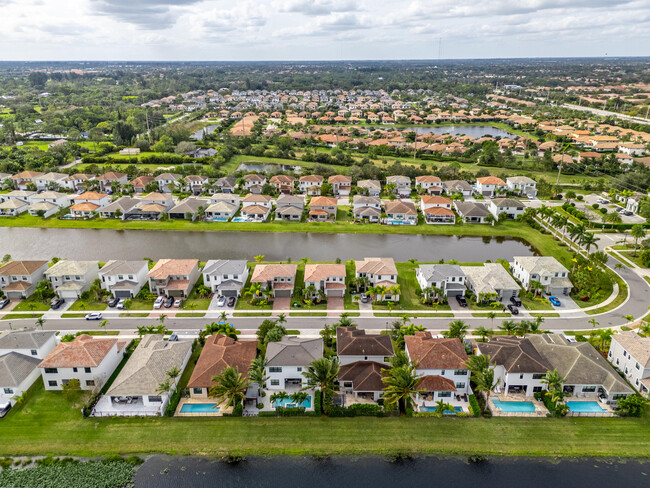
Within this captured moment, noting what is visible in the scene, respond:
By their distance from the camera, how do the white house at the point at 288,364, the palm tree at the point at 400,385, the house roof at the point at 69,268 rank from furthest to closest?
the house roof at the point at 69,268 → the white house at the point at 288,364 → the palm tree at the point at 400,385

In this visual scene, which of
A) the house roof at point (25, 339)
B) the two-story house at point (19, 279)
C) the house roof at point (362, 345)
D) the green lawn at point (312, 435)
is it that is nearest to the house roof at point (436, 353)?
the house roof at point (362, 345)

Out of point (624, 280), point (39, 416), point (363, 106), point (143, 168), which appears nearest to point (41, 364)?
point (39, 416)

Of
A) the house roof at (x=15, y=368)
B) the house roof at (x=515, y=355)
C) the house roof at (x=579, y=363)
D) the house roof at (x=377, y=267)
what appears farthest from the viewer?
the house roof at (x=377, y=267)

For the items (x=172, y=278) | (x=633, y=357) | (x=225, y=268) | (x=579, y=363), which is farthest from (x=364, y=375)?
(x=172, y=278)

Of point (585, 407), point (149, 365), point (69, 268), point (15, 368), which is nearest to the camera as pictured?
point (585, 407)

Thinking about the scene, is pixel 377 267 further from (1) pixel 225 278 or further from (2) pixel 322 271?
(1) pixel 225 278

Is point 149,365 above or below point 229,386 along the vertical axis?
below

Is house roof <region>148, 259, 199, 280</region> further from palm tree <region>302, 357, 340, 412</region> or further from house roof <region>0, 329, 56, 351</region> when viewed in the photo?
palm tree <region>302, 357, 340, 412</region>

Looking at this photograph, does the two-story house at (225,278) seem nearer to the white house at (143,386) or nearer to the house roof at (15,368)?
the white house at (143,386)
